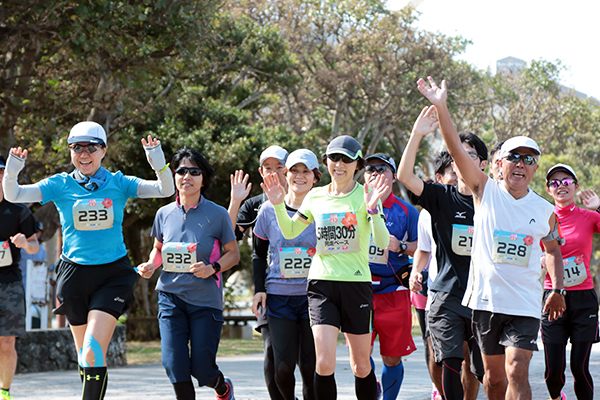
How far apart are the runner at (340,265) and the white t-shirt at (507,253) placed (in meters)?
0.75

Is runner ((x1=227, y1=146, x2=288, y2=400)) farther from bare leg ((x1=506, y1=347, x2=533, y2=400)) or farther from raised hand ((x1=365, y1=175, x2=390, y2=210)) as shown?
bare leg ((x1=506, y1=347, x2=533, y2=400))

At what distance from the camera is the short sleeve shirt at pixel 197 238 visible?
579cm

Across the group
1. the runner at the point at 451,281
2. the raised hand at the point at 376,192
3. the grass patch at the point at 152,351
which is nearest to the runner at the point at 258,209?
the raised hand at the point at 376,192

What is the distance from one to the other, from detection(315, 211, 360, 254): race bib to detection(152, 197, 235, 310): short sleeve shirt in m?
0.85

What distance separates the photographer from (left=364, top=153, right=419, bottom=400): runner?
6730 millimetres

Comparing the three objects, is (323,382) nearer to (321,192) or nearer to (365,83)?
(321,192)

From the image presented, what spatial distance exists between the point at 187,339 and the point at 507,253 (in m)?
2.40

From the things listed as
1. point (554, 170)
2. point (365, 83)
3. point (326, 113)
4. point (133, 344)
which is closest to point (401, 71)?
point (365, 83)

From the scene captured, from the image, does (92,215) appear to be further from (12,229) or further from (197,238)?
(12,229)

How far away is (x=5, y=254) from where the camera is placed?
7.04 meters

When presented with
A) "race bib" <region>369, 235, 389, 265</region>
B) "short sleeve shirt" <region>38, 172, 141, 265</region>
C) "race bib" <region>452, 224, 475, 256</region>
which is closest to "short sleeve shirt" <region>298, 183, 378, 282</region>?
"race bib" <region>452, 224, 475, 256</region>

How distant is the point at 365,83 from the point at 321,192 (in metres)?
18.6

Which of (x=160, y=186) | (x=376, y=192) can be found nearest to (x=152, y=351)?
(x=160, y=186)

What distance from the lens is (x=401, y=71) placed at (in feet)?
78.3
